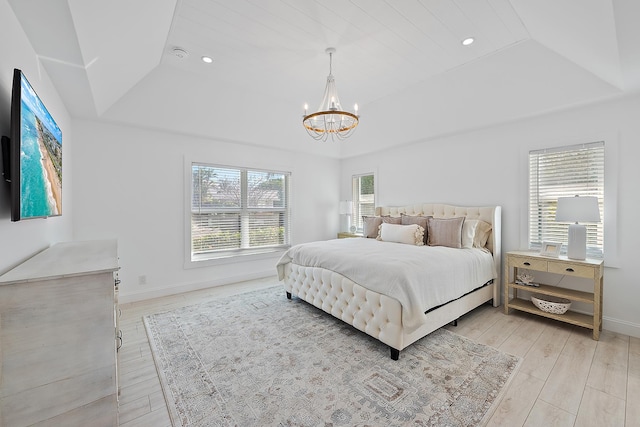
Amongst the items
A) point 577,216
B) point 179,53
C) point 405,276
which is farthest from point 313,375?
point 179,53

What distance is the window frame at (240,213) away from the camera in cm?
397

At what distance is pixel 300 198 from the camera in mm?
5258

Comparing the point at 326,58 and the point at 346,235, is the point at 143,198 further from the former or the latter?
the point at 346,235

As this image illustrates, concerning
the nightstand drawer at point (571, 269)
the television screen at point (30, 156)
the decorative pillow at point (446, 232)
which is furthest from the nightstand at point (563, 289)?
the television screen at point (30, 156)

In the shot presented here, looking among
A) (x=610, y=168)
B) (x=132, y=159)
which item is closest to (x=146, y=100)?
(x=132, y=159)

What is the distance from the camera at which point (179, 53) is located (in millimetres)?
2857

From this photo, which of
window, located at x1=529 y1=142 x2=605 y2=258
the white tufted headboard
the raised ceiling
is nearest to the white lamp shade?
window, located at x1=529 y1=142 x2=605 y2=258

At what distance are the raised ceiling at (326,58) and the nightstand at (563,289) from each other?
5.47 ft

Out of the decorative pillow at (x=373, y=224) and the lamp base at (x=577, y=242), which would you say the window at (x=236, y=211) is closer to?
the decorative pillow at (x=373, y=224)

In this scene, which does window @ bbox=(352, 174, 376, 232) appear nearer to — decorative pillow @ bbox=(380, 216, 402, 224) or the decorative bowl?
decorative pillow @ bbox=(380, 216, 402, 224)

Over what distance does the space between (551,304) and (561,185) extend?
1.35m

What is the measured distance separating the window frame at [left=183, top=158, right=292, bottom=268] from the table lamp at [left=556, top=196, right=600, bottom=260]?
152 inches

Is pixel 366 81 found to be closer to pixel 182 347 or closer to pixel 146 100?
pixel 146 100

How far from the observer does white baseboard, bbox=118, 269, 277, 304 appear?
11.5ft
